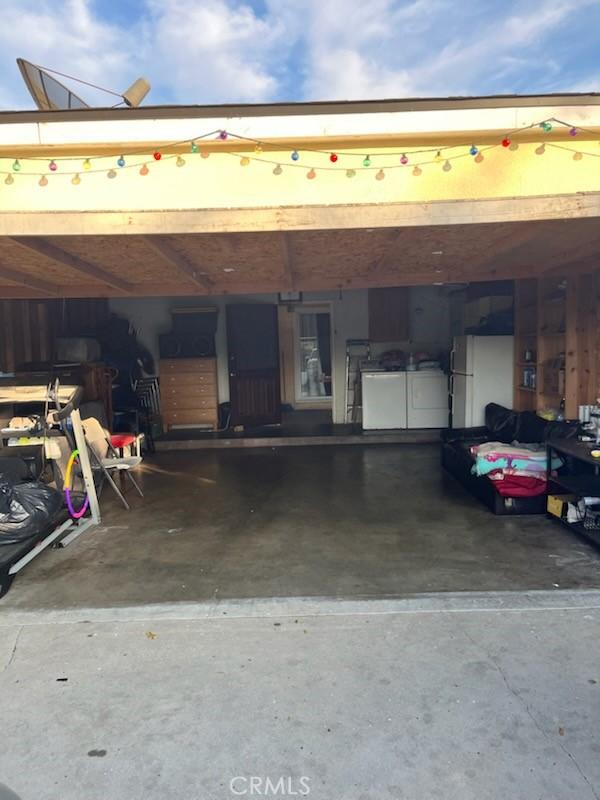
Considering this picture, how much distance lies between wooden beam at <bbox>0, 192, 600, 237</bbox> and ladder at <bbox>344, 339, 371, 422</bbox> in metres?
5.25

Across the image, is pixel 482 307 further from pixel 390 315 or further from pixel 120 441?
pixel 120 441

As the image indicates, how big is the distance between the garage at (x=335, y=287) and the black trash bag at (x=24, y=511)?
0.28m

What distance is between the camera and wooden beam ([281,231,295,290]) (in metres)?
2.97

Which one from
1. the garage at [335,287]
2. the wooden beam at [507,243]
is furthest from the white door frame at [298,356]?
the wooden beam at [507,243]

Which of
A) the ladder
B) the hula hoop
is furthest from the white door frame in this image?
the hula hoop

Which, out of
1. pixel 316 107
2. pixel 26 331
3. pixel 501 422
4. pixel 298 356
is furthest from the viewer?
Result: pixel 298 356

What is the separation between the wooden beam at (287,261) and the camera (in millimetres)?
2970

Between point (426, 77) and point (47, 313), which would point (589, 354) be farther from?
point (47, 313)

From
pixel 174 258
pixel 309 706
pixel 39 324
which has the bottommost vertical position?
pixel 309 706

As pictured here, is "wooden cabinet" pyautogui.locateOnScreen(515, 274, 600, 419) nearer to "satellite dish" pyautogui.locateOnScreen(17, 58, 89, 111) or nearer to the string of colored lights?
the string of colored lights

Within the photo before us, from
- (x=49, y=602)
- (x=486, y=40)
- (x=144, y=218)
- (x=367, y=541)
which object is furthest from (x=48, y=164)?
(x=486, y=40)

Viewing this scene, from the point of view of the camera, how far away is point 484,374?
18.3 ft

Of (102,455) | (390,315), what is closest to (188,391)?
(102,455)

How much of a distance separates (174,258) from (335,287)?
1.85 meters
